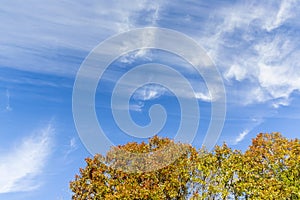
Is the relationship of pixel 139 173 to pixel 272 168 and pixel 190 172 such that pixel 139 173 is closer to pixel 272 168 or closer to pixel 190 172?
pixel 190 172

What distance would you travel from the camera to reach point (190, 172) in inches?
1260

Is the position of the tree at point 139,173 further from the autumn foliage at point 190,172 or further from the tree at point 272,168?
the tree at point 272,168

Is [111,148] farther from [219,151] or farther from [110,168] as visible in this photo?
[219,151]

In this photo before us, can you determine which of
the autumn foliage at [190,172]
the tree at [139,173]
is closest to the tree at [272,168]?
the autumn foliage at [190,172]

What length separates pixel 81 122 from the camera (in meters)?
26.3

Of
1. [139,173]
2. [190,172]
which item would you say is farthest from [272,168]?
[139,173]

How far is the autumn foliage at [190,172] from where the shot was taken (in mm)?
30203

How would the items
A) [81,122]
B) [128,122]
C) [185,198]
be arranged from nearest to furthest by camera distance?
[81,122] < [128,122] < [185,198]

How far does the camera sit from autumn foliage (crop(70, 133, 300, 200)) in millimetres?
30203

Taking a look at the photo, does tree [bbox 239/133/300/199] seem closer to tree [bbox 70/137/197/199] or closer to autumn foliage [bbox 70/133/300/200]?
autumn foliage [bbox 70/133/300/200]

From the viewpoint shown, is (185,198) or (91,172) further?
(91,172)

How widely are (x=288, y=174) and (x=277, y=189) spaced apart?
2.51 metres

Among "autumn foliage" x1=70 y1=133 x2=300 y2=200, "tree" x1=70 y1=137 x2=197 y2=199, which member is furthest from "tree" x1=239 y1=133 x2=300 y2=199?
"tree" x1=70 y1=137 x2=197 y2=199

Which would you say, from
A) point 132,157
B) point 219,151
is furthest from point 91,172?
point 219,151
